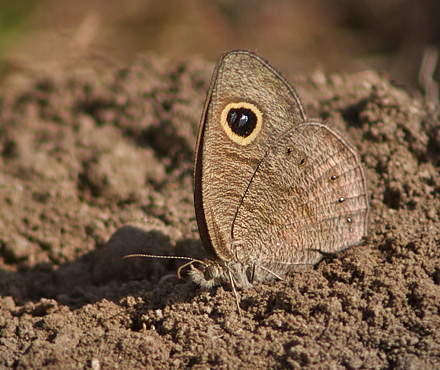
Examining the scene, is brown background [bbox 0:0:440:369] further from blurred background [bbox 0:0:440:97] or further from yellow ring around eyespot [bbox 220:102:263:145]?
yellow ring around eyespot [bbox 220:102:263:145]

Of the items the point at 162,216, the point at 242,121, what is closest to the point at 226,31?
the point at 162,216

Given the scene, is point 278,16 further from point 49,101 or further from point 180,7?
point 49,101

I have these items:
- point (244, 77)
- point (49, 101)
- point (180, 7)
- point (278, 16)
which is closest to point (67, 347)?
point (244, 77)

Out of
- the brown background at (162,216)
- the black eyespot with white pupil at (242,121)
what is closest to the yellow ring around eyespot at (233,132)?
the black eyespot with white pupil at (242,121)

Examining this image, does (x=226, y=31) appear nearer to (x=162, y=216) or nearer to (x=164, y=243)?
(x=162, y=216)

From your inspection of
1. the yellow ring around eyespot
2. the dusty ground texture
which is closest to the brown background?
the dusty ground texture

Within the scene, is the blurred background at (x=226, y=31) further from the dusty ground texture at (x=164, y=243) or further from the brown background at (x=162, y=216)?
the dusty ground texture at (x=164, y=243)
